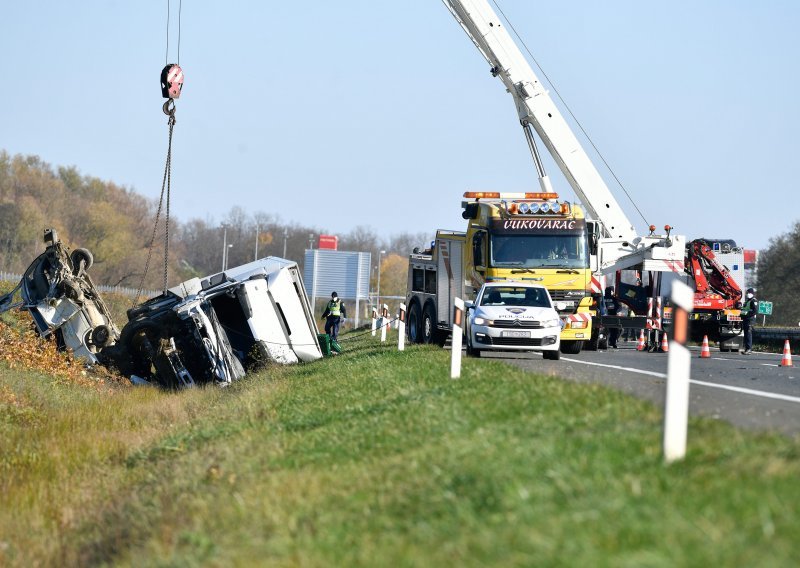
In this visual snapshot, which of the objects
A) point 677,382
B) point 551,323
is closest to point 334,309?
point 551,323

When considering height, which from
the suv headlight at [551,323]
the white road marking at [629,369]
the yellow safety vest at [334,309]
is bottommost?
the white road marking at [629,369]

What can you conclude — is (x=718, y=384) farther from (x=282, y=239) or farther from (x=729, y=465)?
(x=282, y=239)

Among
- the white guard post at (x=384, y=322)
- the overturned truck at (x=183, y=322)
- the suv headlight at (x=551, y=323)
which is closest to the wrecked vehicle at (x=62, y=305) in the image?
the overturned truck at (x=183, y=322)

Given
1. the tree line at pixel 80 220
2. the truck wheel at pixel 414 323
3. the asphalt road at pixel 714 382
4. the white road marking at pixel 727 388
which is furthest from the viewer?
the tree line at pixel 80 220

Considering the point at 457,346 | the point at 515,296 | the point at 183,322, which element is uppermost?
the point at 515,296

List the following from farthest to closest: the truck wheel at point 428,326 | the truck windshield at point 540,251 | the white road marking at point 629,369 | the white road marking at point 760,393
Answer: the truck wheel at point 428,326, the truck windshield at point 540,251, the white road marking at point 629,369, the white road marking at point 760,393

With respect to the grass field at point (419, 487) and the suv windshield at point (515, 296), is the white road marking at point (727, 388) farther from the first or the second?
the grass field at point (419, 487)

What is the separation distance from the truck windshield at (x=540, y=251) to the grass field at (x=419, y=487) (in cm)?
1049

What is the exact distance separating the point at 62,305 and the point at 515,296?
9.61 metres

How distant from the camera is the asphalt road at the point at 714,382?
35.7ft

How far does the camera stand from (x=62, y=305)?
82.1ft

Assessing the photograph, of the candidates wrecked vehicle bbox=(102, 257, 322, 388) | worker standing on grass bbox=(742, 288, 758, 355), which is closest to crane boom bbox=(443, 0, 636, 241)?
worker standing on grass bbox=(742, 288, 758, 355)

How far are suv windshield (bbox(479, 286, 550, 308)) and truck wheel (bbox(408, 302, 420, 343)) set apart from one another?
238 inches

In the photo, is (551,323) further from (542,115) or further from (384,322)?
(384,322)
